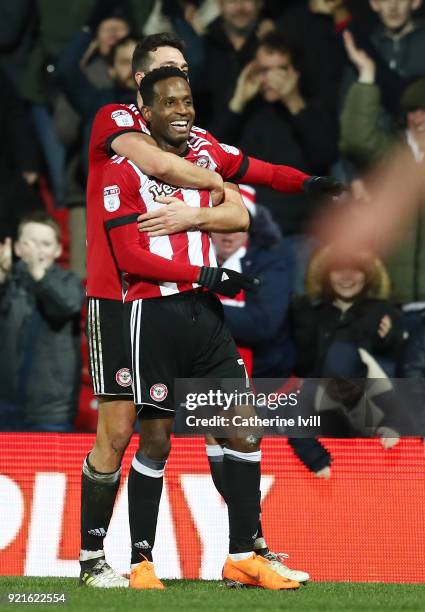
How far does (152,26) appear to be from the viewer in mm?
10438

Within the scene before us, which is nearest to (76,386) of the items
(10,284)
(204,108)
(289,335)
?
(10,284)

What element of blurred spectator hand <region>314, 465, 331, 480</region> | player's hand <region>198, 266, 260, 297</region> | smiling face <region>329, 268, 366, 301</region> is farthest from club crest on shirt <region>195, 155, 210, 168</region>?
smiling face <region>329, 268, 366, 301</region>

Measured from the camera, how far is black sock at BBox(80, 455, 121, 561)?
19.9 ft

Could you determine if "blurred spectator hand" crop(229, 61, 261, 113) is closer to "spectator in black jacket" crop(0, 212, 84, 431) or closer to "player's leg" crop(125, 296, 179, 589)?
"spectator in black jacket" crop(0, 212, 84, 431)

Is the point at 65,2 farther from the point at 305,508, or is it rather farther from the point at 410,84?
the point at 305,508

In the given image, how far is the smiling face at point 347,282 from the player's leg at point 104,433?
303 cm

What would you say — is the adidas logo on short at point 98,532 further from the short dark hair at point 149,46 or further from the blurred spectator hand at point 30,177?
the blurred spectator hand at point 30,177

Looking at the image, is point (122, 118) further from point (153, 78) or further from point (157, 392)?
point (157, 392)

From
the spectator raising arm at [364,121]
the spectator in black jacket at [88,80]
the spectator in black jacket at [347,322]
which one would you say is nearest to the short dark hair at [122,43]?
the spectator in black jacket at [88,80]

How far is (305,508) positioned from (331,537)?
0.19 metres

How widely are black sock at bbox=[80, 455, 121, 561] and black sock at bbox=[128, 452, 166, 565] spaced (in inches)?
7.4

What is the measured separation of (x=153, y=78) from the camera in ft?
19.0

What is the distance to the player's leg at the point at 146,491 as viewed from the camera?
5824mm

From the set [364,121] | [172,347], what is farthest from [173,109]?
[364,121]
